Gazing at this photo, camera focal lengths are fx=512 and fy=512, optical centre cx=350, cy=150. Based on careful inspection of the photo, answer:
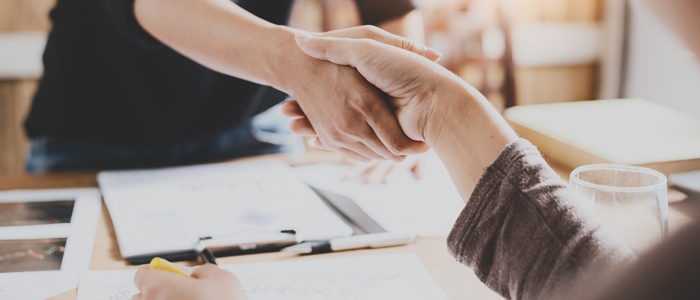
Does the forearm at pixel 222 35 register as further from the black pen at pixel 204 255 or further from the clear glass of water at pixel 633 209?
the clear glass of water at pixel 633 209

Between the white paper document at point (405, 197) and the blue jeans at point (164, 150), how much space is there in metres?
0.18

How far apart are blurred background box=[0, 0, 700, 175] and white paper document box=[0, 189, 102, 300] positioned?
3.45ft

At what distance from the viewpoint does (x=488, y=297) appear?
1.91 ft

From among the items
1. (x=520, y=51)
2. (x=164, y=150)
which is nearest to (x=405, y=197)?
(x=164, y=150)

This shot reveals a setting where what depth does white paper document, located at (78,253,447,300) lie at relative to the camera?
0.57 m

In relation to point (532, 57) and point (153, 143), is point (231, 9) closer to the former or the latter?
point (153, 143)

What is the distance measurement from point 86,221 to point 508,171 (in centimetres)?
61

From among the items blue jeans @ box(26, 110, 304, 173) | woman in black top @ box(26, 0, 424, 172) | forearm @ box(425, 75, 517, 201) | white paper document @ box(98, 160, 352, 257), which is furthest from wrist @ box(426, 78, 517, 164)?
blue jeans @ box(26, 110, 304, 173)

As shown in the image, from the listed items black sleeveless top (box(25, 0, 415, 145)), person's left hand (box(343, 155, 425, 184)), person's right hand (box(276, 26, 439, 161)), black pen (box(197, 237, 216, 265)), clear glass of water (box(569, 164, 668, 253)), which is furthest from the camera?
black sleeveless top (box(25, 0, 415, 145))

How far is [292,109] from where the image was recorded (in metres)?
0.86

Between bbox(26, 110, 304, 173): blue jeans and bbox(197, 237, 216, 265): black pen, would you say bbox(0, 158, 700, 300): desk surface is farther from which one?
bbox(26, 110, 304, 173): blue jeans

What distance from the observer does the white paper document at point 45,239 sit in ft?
1.92

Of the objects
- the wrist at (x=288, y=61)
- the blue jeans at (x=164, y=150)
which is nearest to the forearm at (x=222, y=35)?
the wrist at (x=288, y=61)

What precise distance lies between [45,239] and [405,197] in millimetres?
542
